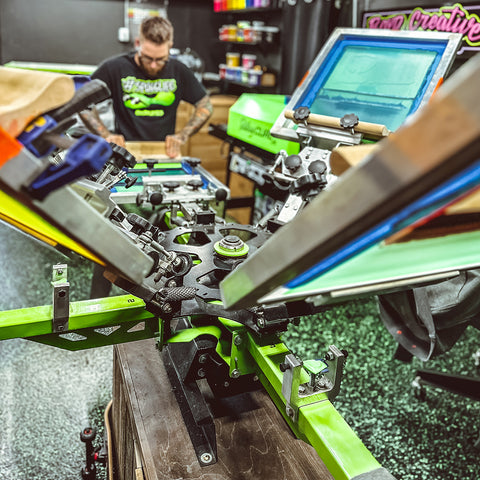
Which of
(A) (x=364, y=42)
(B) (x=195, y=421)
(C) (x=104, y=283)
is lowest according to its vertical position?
(C) (x=104, y=283)

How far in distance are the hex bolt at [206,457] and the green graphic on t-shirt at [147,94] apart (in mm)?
2625

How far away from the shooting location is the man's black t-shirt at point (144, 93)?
3178 millimetres

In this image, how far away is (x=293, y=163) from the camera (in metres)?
1.81

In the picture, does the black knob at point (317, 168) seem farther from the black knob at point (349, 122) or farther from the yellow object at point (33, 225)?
the yellow object at point (33, 225)

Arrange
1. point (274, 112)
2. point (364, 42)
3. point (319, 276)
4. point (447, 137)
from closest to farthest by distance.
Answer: point (447, 137), point (319, 276), point (364, 42), point (274, 112)

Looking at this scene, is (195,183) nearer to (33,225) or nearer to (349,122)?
(349,122)

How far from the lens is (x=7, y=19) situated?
227 inches

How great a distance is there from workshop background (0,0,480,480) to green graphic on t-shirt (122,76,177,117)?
1.19 meters

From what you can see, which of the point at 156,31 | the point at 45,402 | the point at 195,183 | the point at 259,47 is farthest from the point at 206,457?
the point at 259,47

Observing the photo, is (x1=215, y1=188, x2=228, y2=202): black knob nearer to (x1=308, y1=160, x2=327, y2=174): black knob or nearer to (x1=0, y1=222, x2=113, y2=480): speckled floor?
(x1=308, y1=160, x2=327, y2=174): black knob

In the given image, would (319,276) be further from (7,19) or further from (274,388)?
(7,19)

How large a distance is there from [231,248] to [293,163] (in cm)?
63

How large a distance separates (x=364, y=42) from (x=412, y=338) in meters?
1.50

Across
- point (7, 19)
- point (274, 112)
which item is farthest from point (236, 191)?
point (7, 19)
